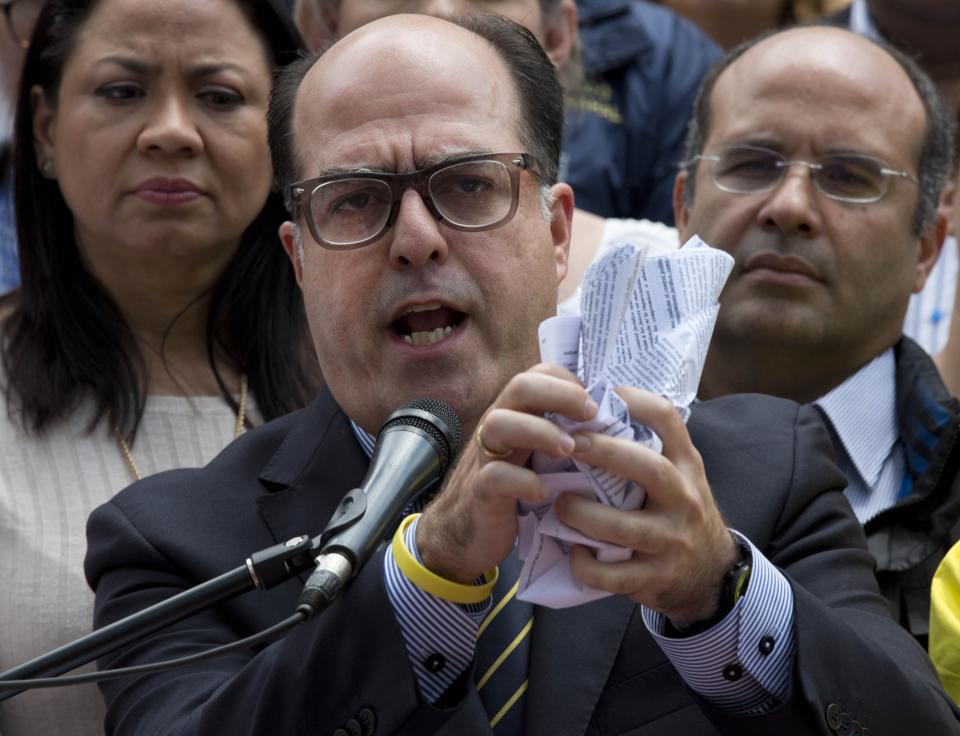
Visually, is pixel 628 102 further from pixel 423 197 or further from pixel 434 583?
pixel 434 583

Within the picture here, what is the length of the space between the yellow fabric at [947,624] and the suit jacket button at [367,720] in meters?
1.12

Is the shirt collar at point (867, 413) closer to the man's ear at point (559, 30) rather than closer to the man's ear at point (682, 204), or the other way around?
the man's ear at point (682, 204)

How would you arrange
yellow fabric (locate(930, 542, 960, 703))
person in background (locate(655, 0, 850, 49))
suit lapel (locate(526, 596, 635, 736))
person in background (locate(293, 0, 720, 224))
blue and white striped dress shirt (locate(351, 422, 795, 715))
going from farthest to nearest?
person in background (locate(655, 0, 850, 49))
person in background (locate(293, 0, 720, 224))
yellow fabric (locate(930, 542, 960, 703))
suit lapel (locate(526, 596, 635, 736))
blue and white striped dress shirt (locate(351, 422, 795, 715))

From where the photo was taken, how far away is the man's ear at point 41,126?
13.3ft

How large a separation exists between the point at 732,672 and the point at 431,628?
0.45m

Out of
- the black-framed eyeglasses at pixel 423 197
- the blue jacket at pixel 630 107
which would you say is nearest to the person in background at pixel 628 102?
the blue jacket at pixel 630 107

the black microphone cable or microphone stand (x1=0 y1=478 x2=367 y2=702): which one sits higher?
the black microphone cable

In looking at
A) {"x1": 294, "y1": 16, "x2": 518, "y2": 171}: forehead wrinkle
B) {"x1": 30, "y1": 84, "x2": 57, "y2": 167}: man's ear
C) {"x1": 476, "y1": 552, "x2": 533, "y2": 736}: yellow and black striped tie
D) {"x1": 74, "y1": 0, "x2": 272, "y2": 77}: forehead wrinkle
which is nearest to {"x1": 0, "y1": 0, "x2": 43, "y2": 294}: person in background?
{"x1": 30, "y1": 84, "x2": 57, "y2": 167}: man's ear

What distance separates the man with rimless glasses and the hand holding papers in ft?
5.42

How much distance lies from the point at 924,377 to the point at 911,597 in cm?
66

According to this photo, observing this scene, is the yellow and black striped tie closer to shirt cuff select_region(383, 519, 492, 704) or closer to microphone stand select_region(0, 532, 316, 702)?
shirt cuff select_region(383, 519, 492, 704)

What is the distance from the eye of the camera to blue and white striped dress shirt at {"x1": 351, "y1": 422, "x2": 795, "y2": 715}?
2338mm

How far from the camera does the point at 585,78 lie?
215 inches

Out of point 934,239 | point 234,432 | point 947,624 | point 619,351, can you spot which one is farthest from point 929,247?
point 619,351
